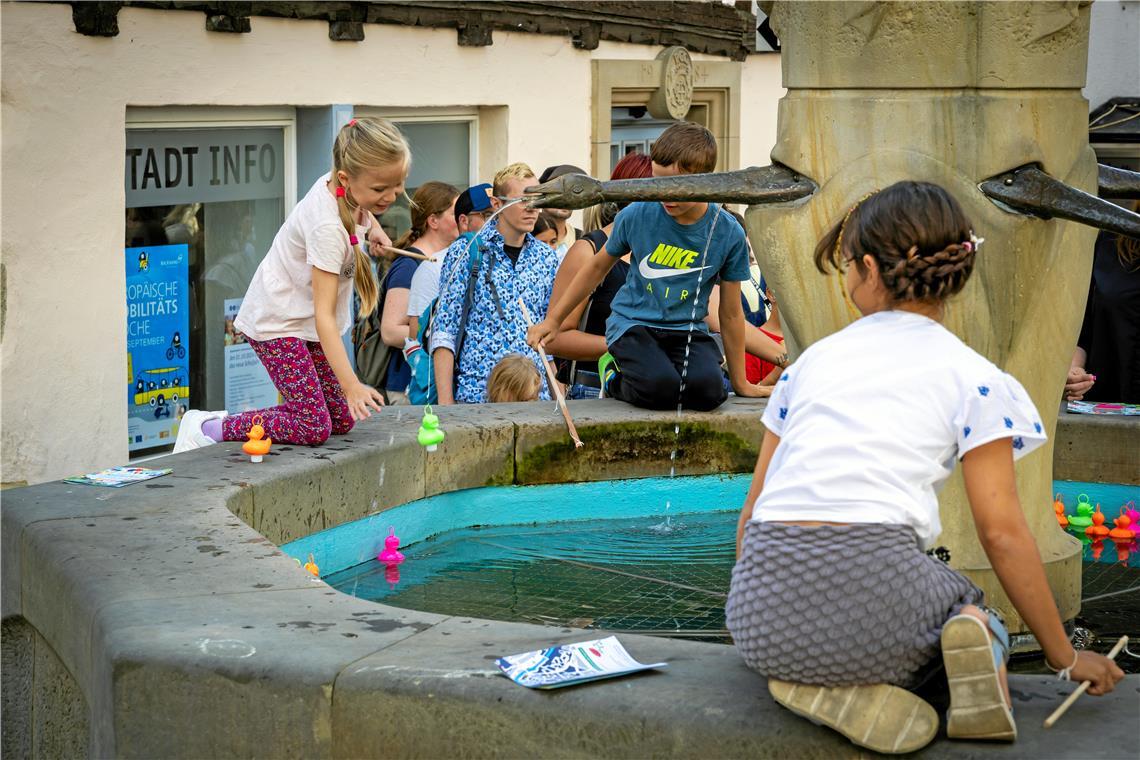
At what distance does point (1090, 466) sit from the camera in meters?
6.39

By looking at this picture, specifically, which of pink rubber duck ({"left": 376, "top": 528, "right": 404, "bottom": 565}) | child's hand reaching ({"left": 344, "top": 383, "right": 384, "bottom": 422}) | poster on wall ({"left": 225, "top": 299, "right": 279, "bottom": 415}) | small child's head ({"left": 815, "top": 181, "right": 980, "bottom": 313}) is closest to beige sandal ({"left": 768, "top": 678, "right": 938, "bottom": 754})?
small child's head ({"left": 815, "top": 181, "right": 980, "bottom": 313})

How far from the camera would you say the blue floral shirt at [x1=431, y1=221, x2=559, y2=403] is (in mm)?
7164

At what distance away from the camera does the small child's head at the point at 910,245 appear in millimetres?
3152

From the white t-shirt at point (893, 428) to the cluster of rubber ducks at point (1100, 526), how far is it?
3.21 meters

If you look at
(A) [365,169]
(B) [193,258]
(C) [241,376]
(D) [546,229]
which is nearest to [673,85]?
(C) [241,376]

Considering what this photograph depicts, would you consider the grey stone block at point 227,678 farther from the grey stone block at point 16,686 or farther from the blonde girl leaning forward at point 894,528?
the grey stone block at point 16,686

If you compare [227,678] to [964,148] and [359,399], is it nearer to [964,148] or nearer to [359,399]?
[359,399]

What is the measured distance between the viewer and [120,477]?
5105mm

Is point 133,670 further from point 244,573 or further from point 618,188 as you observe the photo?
point 618,188

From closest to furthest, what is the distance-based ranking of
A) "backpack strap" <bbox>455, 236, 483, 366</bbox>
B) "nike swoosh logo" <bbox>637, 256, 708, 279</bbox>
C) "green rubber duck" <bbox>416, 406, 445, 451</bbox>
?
"green rubber duck" <bbox>416, 406, 445, 451</bbox> → "nike swoosh logo" <bbox>637, 256, 708, 279</bbox> → "backpack strap" <bbox>455, 236, 483, 366</bbox>

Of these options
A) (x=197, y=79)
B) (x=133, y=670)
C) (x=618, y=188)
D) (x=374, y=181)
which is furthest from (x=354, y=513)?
(x=197, y=79)

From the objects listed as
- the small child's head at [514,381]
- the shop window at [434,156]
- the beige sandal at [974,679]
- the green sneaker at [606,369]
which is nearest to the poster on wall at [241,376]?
the shop window at [434,156]

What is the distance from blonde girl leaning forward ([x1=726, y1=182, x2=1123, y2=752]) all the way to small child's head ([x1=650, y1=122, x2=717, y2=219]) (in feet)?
9.28

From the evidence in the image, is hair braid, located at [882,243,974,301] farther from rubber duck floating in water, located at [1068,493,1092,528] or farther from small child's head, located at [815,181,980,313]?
rubber duck floating in water, located at [1068,493,1092,528]
